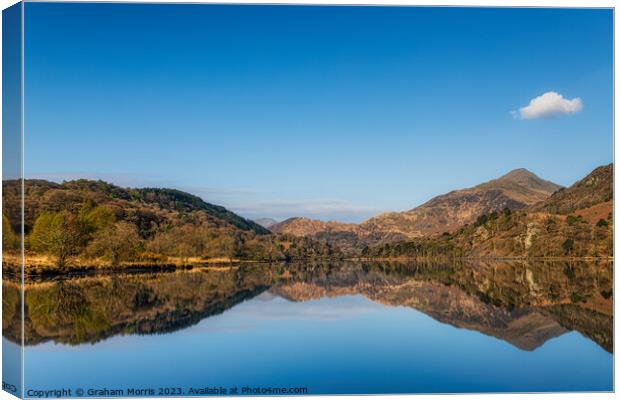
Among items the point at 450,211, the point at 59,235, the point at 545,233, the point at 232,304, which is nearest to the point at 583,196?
the point at 545,233

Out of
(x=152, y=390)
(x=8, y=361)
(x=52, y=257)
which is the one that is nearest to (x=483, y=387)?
(x=152, y=390)

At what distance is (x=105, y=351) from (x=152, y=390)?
6.21 ft

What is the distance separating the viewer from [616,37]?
→ 442 inches

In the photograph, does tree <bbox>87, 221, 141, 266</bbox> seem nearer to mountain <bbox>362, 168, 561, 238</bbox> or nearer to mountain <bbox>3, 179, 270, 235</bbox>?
mountain <bbox>3, 179, 270, 235</bbox>

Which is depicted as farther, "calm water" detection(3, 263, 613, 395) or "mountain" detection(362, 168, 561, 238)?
"mountain" detection(362, 168, 561, 238)

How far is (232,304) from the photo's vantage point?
17297 mm

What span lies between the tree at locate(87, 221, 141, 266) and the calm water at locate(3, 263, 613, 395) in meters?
4.85

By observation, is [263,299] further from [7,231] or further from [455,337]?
[7,231]

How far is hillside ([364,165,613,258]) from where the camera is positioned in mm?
48028

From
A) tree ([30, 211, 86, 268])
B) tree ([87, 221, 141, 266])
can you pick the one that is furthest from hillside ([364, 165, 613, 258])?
tree ([30, 211, 86, 268])

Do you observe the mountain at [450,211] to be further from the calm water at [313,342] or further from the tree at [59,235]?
the calm water at [313,342]

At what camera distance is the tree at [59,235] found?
699 inches

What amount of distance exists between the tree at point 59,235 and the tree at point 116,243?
2.57 ft

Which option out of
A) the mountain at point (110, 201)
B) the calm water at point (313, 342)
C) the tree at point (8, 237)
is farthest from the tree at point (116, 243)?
the tree at point (8, 237)
